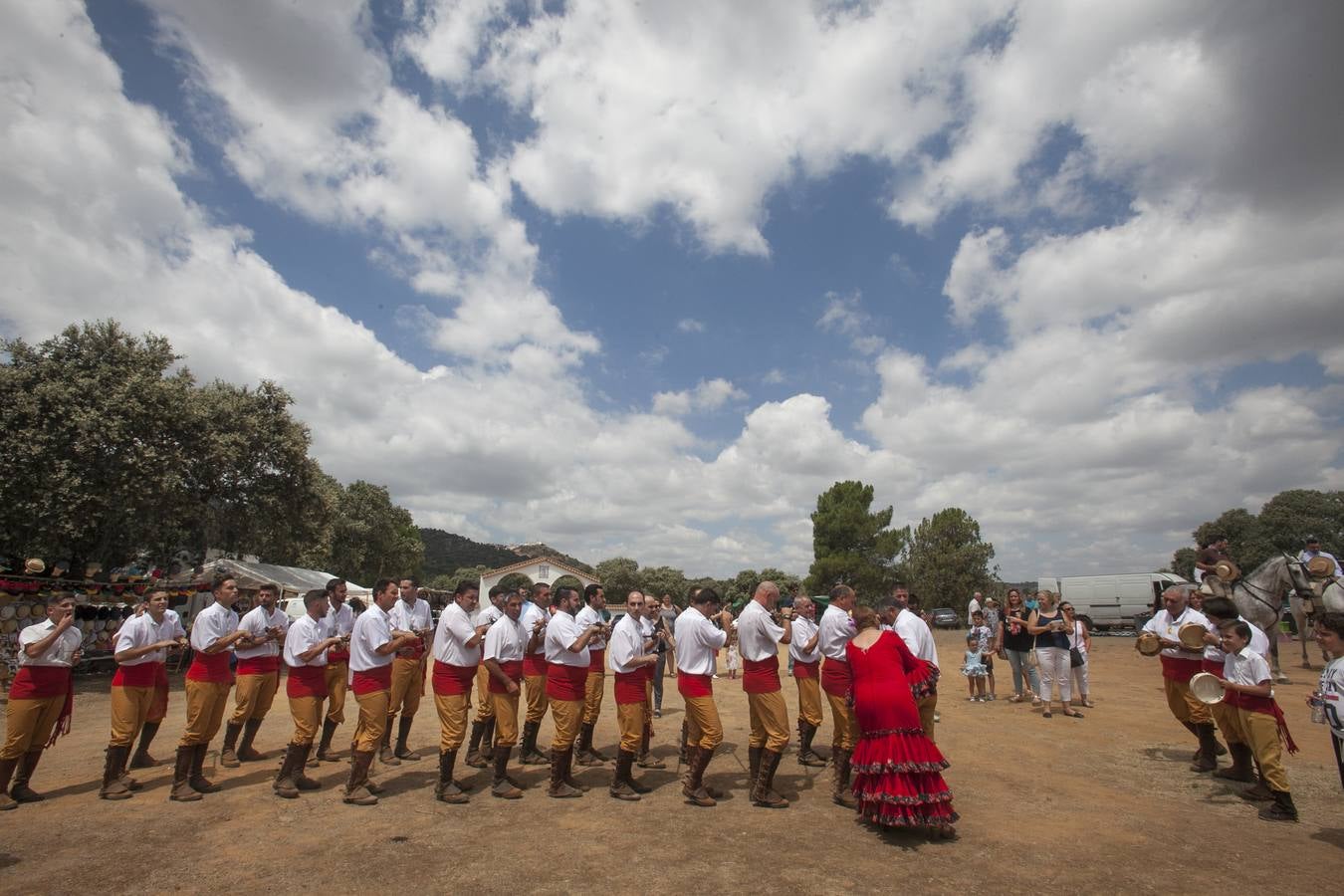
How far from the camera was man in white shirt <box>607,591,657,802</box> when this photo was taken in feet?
21.9

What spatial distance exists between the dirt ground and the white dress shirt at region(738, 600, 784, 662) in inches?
56.0

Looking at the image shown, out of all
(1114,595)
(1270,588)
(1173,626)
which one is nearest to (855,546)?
(1114,595)

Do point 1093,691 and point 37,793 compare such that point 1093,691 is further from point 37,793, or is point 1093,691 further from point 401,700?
point 37,793

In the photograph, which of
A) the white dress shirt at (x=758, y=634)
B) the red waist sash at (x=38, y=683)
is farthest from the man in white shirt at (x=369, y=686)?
the white dress shirt at (x=758, y=634)

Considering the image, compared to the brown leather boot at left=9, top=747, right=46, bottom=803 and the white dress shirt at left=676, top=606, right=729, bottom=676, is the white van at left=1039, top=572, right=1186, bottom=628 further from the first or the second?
the brown leather boot at left=9, top=747, right=46, bottom=803

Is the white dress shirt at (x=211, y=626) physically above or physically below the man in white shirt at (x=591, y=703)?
above

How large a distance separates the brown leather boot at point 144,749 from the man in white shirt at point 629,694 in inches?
218

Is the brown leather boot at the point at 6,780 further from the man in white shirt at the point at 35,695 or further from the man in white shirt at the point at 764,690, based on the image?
the man in white shirt at the point at 764,690

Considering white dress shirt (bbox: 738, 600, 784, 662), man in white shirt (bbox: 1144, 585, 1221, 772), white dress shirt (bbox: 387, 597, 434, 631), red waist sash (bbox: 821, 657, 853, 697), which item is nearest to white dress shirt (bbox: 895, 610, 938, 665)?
red waist sash (bbox: 821, 657, 853, 697)

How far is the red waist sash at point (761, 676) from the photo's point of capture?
21.5 ft

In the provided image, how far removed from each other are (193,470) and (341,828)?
51.3 ft

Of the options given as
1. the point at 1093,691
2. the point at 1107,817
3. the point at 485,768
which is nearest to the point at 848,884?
the point at 1107,817

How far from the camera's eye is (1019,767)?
7793 millimetres

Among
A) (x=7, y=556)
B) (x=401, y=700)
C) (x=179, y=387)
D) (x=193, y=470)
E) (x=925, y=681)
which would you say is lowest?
(x=401, y=700)
